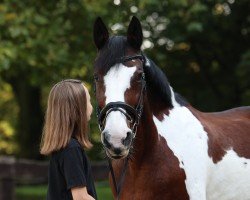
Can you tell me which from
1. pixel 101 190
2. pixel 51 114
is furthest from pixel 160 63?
pixel 51 114

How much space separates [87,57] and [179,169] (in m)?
6.27

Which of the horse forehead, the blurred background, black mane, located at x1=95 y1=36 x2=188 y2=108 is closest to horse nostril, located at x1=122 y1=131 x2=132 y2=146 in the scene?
the horse forehead

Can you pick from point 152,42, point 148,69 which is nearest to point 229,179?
point 148,69

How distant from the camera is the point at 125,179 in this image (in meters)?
4.45

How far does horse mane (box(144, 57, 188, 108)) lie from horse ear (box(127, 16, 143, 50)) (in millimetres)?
156

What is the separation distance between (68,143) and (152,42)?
7.85 meters

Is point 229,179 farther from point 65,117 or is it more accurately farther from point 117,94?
point 65,117

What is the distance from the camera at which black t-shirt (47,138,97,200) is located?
3.62 meters

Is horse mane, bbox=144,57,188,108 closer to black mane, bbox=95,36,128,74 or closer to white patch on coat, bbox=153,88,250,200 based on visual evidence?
white patch on coat, bbox=153,88,250,200

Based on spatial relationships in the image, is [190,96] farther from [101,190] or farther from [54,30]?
[54,30]

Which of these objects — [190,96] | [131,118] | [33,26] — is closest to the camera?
[131,118]

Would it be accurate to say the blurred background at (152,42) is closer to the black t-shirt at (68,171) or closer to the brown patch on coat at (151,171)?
the brown patch on coat at (151,171)

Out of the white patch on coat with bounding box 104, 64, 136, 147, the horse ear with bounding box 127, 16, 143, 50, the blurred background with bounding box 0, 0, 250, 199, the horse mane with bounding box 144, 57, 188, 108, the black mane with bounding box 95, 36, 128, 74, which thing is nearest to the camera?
the white patch on coat with bounding box 104, 64, 136, 147

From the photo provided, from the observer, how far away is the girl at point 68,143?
363 centimetres
